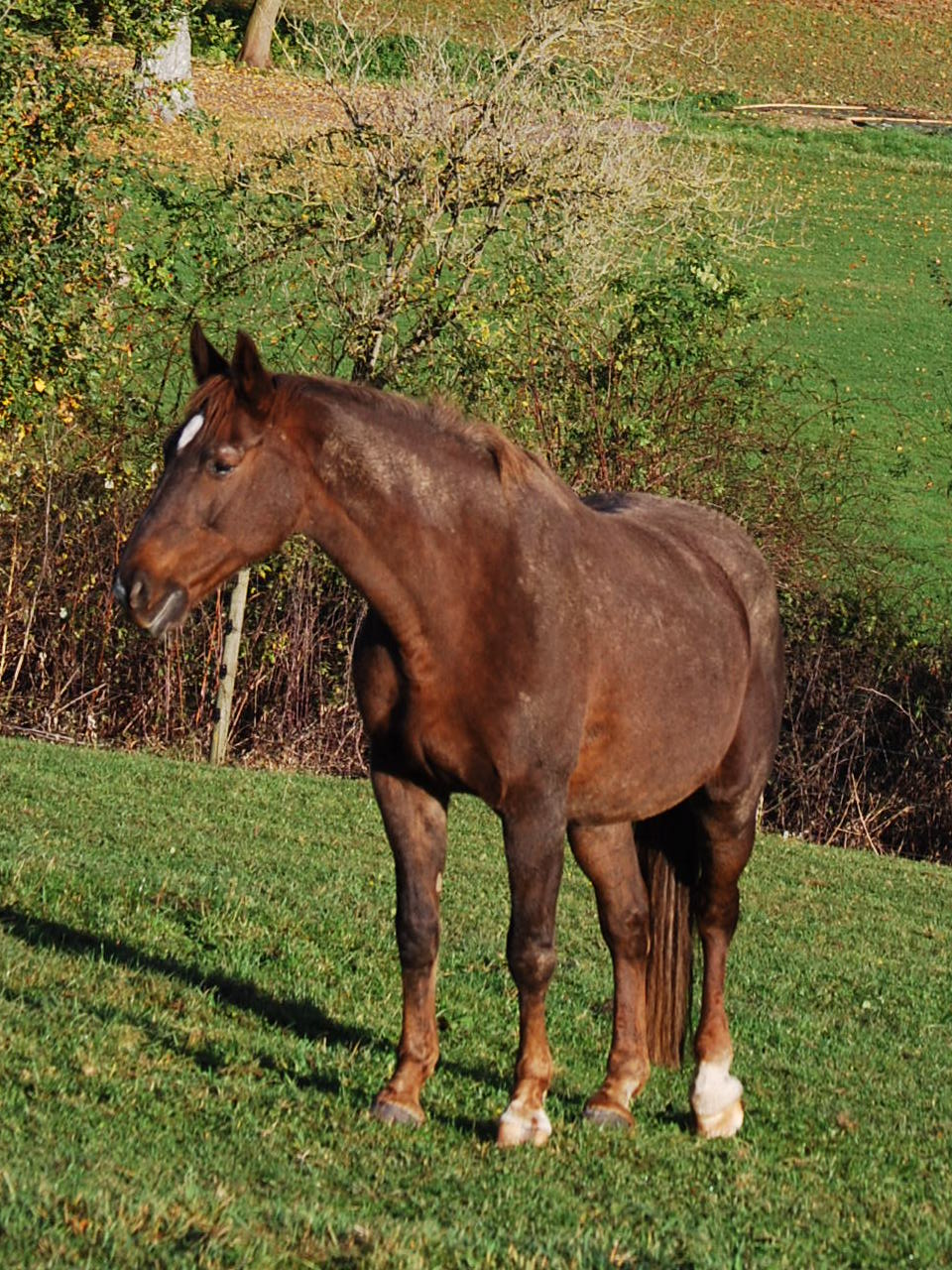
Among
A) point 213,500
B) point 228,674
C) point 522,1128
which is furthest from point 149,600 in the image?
point 228,674

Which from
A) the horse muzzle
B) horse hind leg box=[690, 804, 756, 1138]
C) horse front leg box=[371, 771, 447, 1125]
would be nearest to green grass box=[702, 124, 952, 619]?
horse hind leg box=[690, 804, 756, 1138]

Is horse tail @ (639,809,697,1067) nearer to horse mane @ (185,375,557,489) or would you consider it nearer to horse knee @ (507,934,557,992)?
horse knee @ (507,934,557,992)

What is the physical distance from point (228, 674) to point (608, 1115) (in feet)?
31.2

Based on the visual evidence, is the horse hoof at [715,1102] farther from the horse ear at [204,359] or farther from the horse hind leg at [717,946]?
the horse ear at [204,359]

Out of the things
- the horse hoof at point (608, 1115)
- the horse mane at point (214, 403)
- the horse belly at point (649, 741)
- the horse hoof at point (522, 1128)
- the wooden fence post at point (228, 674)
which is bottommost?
the wooden fence post at point (228, 674)

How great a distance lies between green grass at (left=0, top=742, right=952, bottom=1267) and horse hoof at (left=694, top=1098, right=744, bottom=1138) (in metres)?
0.08

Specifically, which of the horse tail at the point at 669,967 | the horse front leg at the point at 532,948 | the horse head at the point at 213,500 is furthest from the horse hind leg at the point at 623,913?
→ the horse head at the point at 213,500

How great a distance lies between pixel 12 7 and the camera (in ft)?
38.1

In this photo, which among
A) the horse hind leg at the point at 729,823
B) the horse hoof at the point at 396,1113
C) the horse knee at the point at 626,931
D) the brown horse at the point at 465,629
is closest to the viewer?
the brown horse at the point at 465,629

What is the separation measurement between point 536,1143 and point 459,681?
55.4 inches

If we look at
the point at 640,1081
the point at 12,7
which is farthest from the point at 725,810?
the point at 12,7

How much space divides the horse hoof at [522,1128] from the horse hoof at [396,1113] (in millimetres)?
260

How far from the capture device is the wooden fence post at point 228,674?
14.3 m

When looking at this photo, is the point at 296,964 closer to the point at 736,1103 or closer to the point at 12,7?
the point at 736,1103
